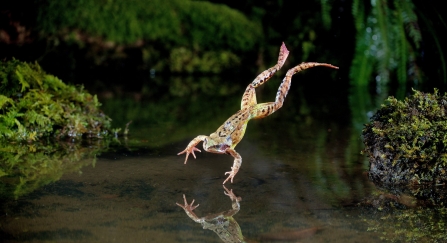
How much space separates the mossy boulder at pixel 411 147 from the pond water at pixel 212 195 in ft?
0.53

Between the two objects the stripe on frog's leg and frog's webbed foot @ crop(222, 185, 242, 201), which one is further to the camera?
the stripe on frog's leg

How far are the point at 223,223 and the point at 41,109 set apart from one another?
8.58 ft

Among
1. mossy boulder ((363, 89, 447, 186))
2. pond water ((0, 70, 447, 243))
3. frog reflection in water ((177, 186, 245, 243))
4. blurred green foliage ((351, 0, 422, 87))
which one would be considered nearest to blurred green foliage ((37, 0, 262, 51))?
blurred green foliage ((351, 0, 422, 87))

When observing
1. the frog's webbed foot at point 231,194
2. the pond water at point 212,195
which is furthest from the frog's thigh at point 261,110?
the frog's webbed foot at point 231,194

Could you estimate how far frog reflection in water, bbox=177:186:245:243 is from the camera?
8.38 ft

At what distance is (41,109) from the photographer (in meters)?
4.74

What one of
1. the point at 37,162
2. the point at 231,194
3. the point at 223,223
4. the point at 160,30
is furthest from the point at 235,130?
the point at 160,30

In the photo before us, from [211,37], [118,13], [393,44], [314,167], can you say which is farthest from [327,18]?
[314,167]

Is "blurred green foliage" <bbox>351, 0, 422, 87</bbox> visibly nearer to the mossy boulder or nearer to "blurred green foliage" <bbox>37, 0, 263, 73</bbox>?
"blurred green foliage" <bbox>37, 0, 263, 73</bbox>

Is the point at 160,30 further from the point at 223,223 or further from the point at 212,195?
the point at 223,223

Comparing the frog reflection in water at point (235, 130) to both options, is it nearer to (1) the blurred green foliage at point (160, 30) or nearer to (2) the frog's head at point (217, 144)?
(2) the frog's head at point (217, 144)

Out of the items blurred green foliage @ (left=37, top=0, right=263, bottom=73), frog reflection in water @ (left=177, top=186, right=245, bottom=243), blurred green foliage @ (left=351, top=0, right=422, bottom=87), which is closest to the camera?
frog reflection in water @ (left=177, top=186, right=245, bottom=243)

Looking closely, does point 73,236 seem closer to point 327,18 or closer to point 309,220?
point 309,220

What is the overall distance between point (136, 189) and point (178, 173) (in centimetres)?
43
